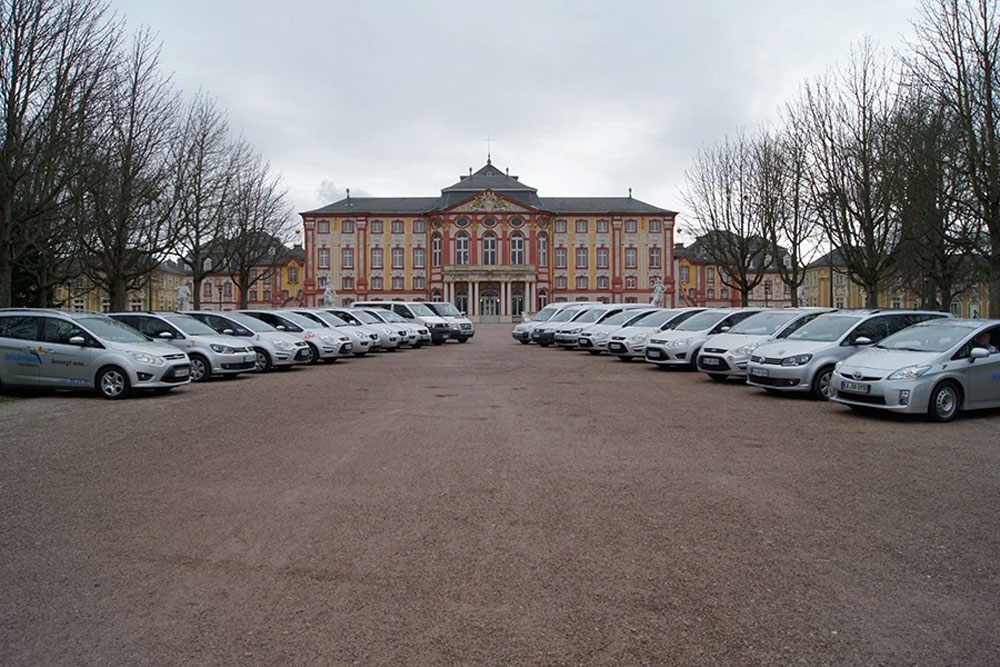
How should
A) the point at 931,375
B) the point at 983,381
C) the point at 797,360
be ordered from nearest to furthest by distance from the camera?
the point at 931,375, the point at 983,381, the point at 797,360

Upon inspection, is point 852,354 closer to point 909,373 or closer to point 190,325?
point 909,373

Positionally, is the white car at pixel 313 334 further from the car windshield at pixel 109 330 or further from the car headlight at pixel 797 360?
the car headlight at pixel 797 360

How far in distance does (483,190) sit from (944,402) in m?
84.3

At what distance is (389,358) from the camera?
89.4 ft

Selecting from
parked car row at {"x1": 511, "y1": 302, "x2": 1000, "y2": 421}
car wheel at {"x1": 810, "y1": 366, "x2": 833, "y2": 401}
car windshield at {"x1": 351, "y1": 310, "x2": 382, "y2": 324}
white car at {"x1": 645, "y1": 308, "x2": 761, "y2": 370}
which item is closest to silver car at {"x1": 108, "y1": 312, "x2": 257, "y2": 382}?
white car at {"x1": 645, "y1": 308, "x2": 761, "y2": 370}

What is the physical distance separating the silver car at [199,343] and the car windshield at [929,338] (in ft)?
43.6

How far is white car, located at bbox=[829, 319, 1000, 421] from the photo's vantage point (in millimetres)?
11438

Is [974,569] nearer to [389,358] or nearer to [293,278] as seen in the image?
[389,358]

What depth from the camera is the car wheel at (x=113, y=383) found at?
14.5 m

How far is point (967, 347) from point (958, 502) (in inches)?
243

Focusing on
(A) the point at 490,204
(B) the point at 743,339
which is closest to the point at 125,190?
(B) the point at 743,339

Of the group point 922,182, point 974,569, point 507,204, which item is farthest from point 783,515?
point 507,204

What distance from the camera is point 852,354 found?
1417cm

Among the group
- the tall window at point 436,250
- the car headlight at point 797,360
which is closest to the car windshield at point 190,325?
the car headlight at point 797,360
